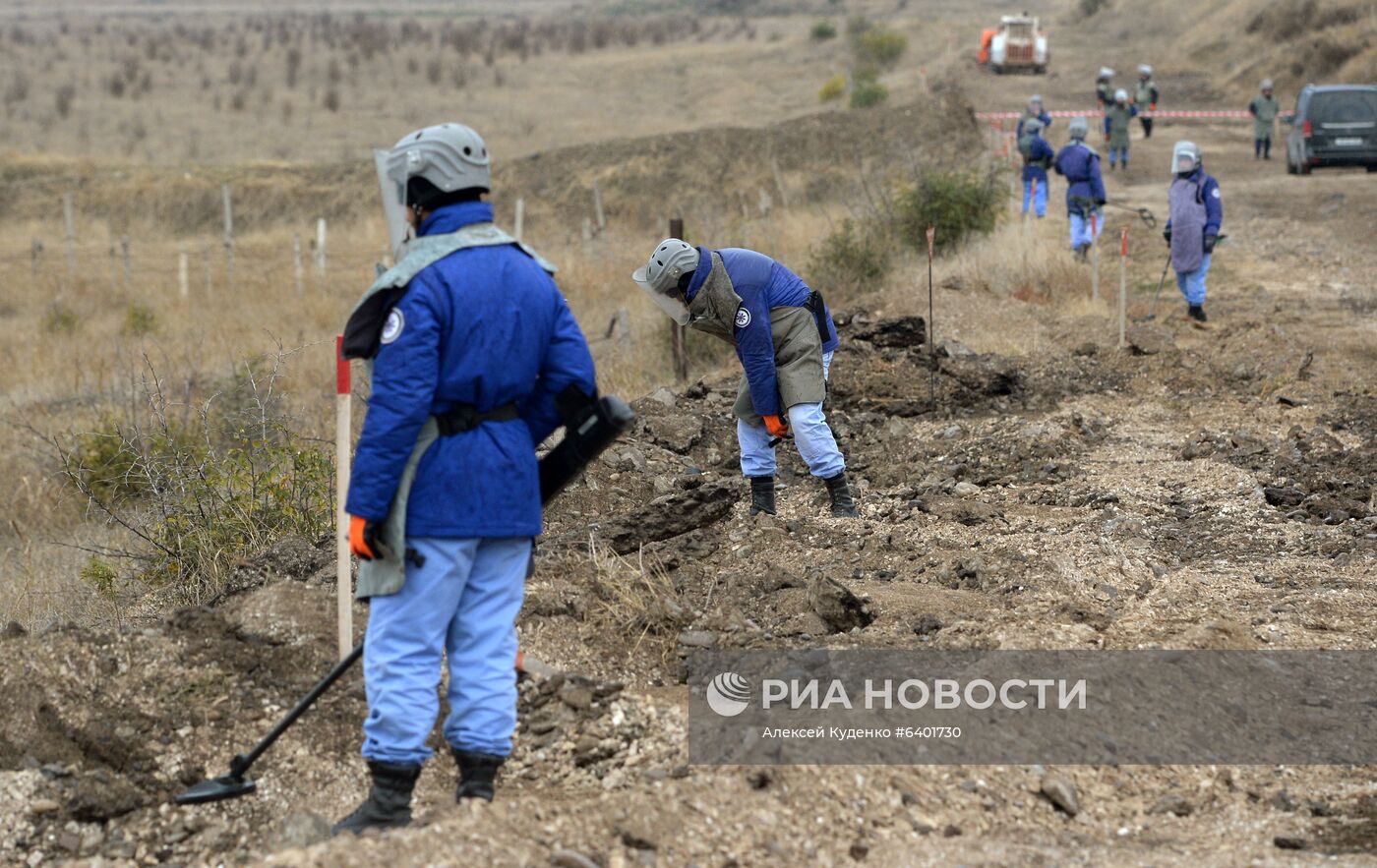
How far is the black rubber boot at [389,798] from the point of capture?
13.6 feet

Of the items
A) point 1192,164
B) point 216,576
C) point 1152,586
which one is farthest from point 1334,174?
point 216,576

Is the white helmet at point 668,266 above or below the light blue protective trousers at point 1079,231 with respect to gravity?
above

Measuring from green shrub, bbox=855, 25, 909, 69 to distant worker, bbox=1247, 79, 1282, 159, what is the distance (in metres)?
21.7

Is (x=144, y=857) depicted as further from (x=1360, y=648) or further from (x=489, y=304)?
(x=1360, y=648)

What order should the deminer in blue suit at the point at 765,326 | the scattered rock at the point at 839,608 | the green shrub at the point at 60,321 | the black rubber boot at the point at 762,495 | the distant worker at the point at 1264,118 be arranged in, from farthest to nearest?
1. the distant worker at the point at 1264,118
2. the green shrub at the point at 60,321
3. the black rubber boot at the point at 762,495
4. the deminer in blue suit at the point at 765,326
5. the scattered rock at the point at 839,608

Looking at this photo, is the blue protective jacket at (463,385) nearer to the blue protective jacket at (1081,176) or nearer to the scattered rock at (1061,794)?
the scattered rock at (1061,794)

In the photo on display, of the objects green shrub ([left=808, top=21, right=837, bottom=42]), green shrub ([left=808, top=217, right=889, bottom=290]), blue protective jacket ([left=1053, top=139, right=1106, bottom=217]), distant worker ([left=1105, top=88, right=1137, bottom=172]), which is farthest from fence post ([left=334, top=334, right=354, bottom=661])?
green shrub ([left=808, top=21, right=837, bottom=42])

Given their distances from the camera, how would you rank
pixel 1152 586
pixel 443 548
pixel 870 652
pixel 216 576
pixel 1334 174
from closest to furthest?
pixel 443 548 → pixel 870 652 → pixel 1152 586 → pixel 216 576 → pixel 1334 174

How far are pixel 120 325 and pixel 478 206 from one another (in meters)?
17.3

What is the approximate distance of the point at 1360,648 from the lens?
571cm

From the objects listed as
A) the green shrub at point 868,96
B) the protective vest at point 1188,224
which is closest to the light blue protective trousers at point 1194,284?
the protective vest at point 1188,224

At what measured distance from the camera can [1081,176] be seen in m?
16.5

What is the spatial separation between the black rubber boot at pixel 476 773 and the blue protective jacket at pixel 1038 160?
1650cm

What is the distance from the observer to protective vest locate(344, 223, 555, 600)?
407cm
